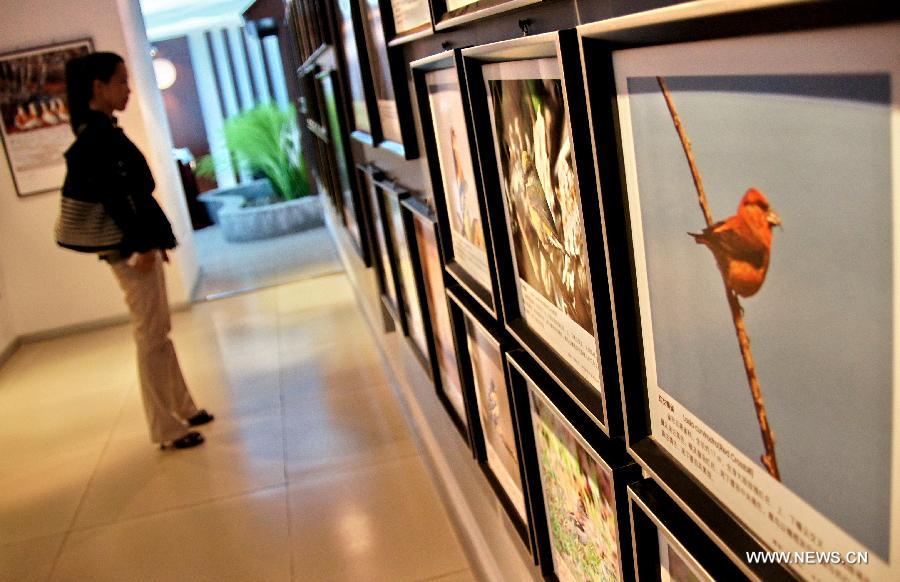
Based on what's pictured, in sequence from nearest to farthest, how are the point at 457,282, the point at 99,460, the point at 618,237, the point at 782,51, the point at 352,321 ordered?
the point at 782,51, the point at 618,237, the point at 457,282, the point at 99,460, the point at 352,321

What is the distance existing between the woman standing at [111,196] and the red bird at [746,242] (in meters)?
3.25

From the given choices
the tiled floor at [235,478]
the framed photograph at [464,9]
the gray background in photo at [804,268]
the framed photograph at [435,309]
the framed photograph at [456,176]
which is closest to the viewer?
the gray background in photo at [804,268]

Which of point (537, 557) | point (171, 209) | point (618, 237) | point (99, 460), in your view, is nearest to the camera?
point (618, 237)

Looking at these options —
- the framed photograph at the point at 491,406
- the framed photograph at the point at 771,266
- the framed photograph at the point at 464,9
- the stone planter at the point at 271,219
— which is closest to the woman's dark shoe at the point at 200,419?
the framed photograph at the point at 491,406

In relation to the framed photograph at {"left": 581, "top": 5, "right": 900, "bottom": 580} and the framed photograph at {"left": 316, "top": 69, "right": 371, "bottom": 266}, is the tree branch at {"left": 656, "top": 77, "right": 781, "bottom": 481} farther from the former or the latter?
the framed photograph at {"left": 316, "top": 69, "right": 371, "bottom": 266}

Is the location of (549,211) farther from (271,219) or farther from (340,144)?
(271,219)

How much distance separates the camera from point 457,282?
6.01 ft

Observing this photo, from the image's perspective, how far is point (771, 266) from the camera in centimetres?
57

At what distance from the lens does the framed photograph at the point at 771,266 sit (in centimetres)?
47

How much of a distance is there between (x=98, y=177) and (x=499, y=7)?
2.88 meters

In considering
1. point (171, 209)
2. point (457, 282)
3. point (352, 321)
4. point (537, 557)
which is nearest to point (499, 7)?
point (457, 282)

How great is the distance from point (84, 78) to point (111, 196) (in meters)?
0.49

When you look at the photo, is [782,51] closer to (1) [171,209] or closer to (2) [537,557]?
(2) [537,557]

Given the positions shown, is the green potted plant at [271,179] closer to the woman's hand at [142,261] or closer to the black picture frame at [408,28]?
the woman's hand at [142,261]
